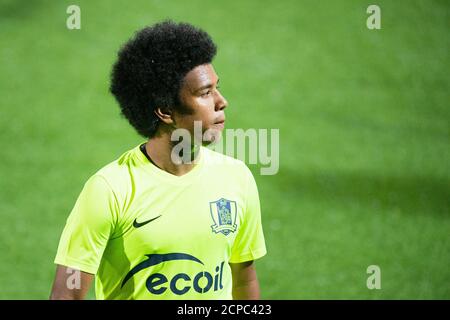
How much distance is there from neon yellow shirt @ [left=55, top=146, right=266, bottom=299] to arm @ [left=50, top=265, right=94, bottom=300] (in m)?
0.03

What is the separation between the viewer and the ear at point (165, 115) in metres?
3.59

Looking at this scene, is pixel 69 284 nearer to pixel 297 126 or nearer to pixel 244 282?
pixel 244 282

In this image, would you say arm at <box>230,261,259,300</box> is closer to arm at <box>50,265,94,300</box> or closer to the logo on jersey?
the logo on jersey

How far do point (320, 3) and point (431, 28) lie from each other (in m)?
2.01

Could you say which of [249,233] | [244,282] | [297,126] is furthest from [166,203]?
[297,126]

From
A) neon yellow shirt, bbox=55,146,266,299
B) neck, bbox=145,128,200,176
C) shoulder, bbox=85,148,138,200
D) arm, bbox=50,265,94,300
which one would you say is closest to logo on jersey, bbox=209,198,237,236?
neon yellow shirt, bbox=55,146,266,299

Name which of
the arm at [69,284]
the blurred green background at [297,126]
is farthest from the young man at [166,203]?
the blurred green background at [297,126]

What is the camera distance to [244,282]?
3793mm

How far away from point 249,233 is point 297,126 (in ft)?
22.3
